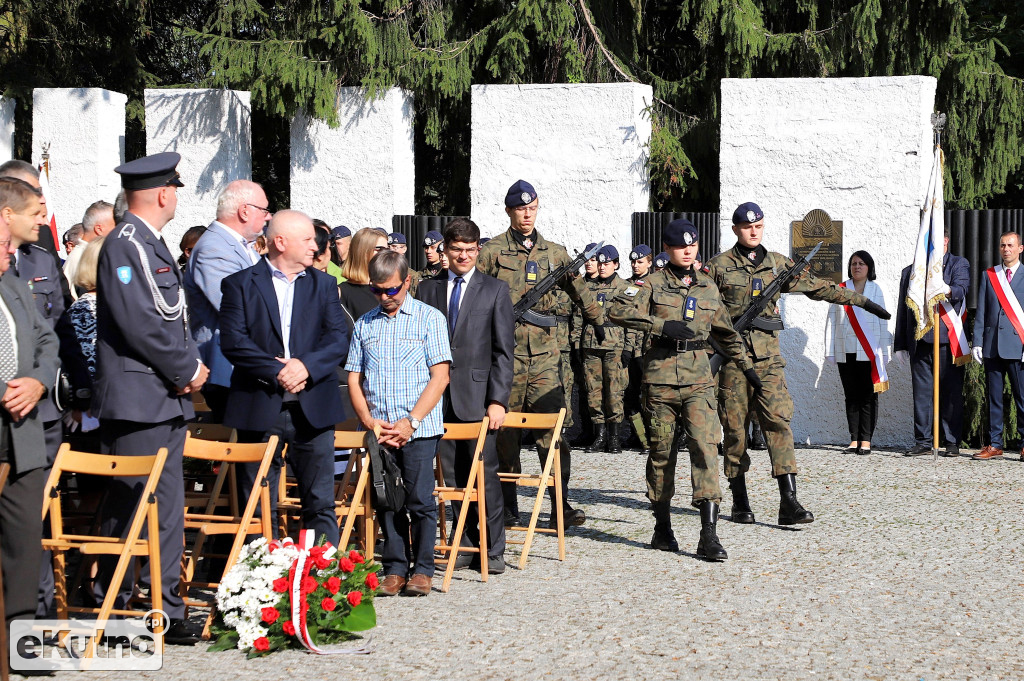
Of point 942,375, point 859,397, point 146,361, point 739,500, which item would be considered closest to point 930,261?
point 942,375

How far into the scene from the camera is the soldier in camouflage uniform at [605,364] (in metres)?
13.2

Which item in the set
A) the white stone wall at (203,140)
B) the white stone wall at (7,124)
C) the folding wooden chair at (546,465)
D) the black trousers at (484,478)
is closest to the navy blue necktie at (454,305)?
the black trousers at (484,478)

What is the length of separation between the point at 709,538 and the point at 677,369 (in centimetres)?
106

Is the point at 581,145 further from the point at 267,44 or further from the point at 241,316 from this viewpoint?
the point at 241,316

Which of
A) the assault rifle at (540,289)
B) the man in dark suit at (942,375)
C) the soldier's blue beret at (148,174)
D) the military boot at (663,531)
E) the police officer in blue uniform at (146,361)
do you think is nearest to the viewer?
the police officer in blue uniform at (146,361)

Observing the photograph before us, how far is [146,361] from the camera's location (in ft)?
19.8

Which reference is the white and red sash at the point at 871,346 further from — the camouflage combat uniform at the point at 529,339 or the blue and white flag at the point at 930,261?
the camouflage combat uniform at the point at 529,339

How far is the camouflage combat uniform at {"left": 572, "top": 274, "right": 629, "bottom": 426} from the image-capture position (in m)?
13.3

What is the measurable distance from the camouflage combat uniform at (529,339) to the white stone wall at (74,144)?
266 inches

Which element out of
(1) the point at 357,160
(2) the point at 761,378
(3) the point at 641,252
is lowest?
(2) the point at 761,378

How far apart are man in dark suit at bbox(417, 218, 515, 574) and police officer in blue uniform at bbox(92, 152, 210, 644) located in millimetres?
1961

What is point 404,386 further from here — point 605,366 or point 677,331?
point 605,366

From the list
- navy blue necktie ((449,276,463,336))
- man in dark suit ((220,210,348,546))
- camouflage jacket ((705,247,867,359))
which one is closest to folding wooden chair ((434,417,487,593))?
navy blue necktie ((449,276,463,336))

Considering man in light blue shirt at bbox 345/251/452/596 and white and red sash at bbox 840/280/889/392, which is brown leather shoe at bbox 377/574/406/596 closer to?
man in light blue shirt at bbox 345/251/452/596
